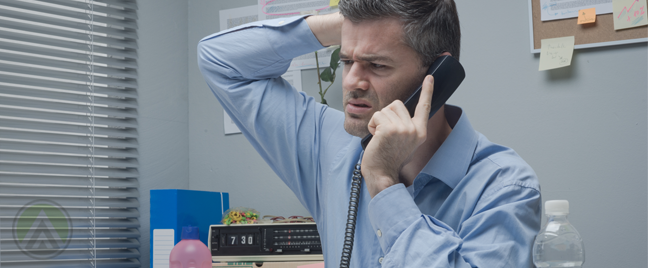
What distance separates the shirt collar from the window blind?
1.36 m

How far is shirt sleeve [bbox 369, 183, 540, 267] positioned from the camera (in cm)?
73

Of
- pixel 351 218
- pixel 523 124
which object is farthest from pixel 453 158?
pixel 523 124

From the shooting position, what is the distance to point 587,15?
1.69 metres

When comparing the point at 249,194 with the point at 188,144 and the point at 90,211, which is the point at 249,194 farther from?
the point at 90,211

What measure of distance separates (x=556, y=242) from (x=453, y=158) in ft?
1.23

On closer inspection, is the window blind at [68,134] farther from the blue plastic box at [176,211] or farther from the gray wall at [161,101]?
the blue plastic box at [176,211]

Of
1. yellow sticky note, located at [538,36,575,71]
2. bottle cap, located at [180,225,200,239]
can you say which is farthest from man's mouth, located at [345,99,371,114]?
yellow sticky note, located at [538,36,575,71]

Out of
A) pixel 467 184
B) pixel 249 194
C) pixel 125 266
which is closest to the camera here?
pixel 467 184

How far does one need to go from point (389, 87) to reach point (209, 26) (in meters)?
1.63

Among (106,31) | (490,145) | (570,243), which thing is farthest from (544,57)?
(106,31)

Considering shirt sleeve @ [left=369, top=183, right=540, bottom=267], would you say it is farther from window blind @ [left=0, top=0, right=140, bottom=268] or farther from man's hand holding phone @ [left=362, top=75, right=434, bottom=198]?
window blind @ [left=0, top=0, right=140, bottom=268]

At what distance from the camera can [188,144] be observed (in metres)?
2.35

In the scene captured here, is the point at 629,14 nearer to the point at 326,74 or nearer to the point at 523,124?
the point at 523,124

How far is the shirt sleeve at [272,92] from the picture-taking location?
1.11 meters
